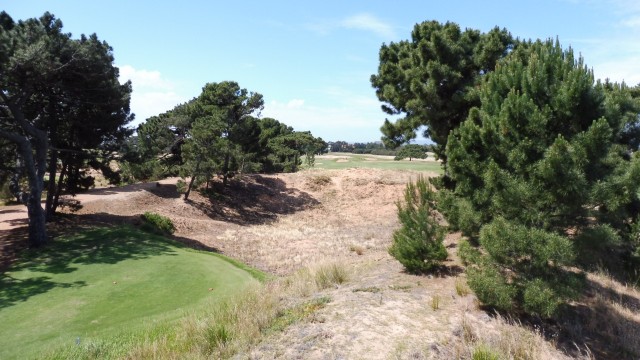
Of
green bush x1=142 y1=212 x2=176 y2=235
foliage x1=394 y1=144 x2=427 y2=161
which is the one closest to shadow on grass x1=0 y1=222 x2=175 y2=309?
green bush x1=142 y1=212 x2=176 y2=235

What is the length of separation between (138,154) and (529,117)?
19.5m

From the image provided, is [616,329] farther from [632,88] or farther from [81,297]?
[632,88]

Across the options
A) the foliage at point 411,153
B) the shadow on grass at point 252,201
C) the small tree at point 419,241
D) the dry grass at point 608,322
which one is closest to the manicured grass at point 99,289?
the small tree at point 419,241

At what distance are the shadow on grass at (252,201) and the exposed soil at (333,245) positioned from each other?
0.09 metres

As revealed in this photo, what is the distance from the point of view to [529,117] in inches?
318

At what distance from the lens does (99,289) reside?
11.0 metres

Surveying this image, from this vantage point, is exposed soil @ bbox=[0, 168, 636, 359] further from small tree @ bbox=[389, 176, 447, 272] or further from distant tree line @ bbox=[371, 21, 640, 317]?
distant tree line @ bbox=[371, 21, 640, 317]

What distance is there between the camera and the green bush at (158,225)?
2131 centimetres

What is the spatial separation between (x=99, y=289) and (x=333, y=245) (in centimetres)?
1382

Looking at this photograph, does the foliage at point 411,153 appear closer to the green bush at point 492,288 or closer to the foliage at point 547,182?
the foliage at point 547,182

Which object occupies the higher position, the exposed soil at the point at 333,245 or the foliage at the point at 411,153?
the foliage at the point at 411,153

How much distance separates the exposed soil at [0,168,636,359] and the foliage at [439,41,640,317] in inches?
40.9

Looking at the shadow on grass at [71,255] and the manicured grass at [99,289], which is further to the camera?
the shadow on grass at [71,255]

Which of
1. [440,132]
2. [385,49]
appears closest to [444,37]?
[440,132]
